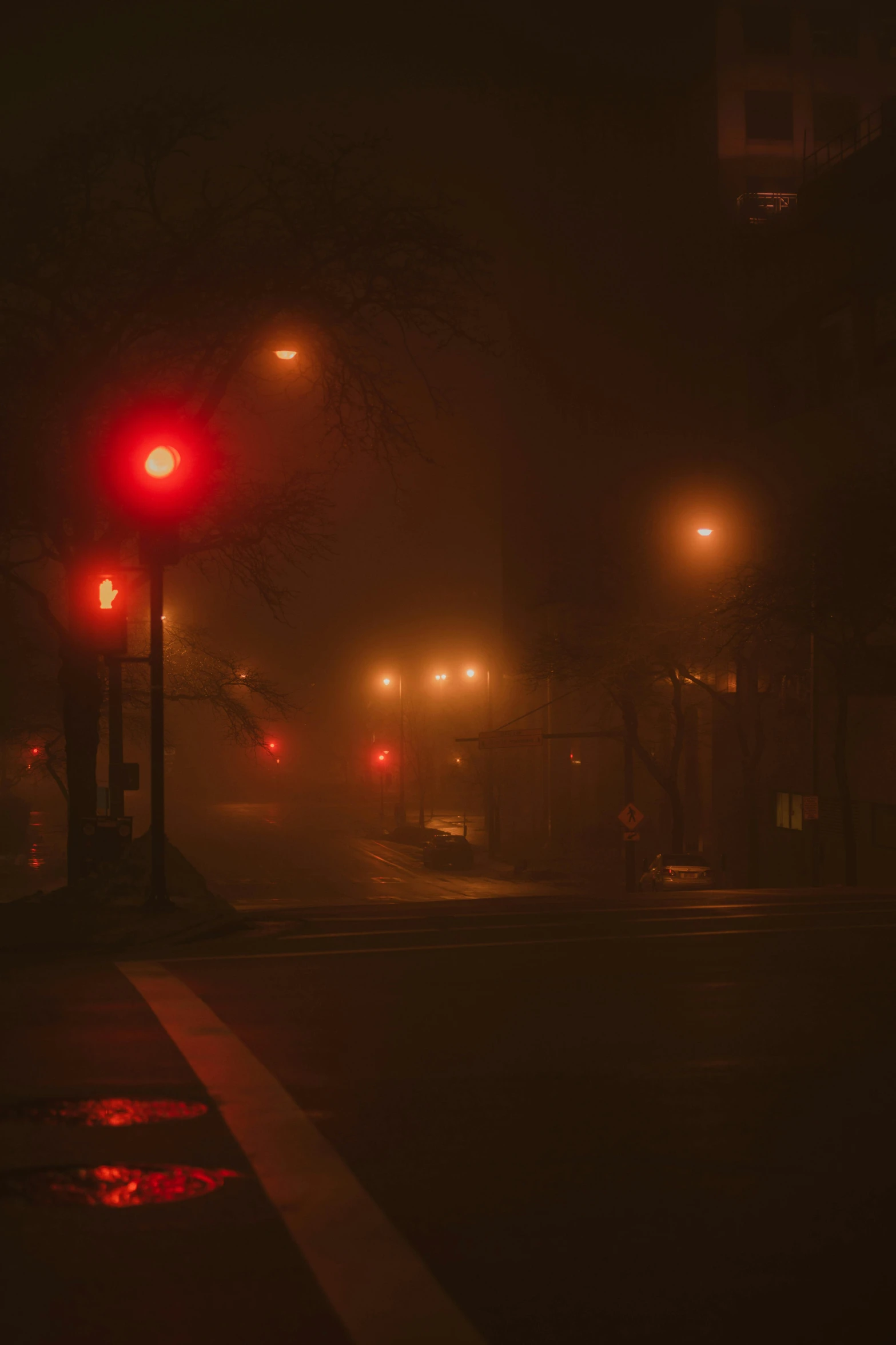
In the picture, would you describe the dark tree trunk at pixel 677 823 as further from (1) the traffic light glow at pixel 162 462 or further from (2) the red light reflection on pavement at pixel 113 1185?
(2) the red light reflection on pavement at pixel 113 1185

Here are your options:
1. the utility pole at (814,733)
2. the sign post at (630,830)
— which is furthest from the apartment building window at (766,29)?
the sign post at (630,830)

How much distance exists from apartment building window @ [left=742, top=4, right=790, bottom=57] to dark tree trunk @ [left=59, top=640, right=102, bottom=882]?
6181 cm

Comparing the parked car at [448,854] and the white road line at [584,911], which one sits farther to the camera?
the parked car at [448,854]

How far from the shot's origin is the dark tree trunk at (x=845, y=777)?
3500cm

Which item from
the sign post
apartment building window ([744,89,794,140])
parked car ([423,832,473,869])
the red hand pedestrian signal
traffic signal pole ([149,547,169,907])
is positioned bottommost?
parked car ([423,832,473,869])

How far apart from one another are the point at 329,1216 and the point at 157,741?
31.6 ft

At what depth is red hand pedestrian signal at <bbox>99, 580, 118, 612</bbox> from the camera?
14.5m

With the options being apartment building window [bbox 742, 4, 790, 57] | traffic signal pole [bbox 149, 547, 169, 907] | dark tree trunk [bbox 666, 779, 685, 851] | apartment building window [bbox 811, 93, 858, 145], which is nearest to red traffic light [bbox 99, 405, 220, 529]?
traffic signal pole [bbox 149, 547, 169, 907]

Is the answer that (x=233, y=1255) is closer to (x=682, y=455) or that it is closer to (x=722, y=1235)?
(x=722, y=1235)

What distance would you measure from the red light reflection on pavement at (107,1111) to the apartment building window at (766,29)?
7138 cm

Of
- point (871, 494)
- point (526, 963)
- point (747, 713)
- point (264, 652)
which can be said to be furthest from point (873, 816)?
point (264, 652)

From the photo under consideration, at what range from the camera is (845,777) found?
119ft

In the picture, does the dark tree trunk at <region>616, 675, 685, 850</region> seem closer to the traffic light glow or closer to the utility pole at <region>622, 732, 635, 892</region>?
the utility pole at <region>622, 732, 635, 892</region>

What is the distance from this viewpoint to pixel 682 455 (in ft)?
203
